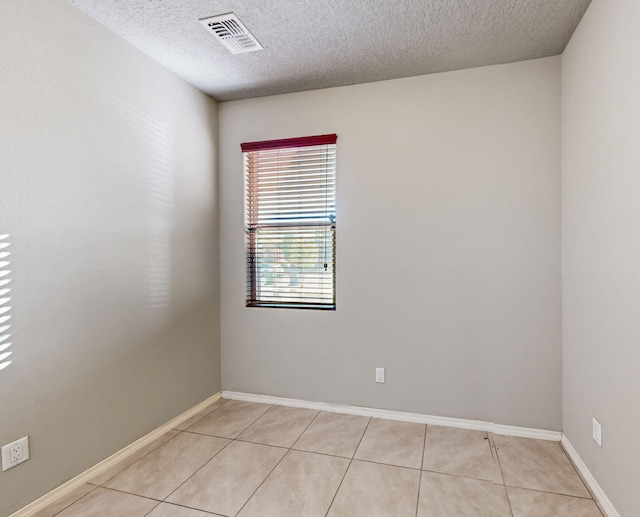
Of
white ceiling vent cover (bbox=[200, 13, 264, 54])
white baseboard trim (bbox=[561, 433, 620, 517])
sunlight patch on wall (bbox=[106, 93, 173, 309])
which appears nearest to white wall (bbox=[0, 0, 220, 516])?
sunlight patch on wall (bbox=[106, 93, 173, 309])

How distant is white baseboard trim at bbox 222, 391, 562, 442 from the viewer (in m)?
2.68

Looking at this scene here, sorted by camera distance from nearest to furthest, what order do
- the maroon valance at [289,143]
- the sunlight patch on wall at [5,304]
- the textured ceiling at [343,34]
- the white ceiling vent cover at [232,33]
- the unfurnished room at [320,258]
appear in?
the sunlight patch on wall at [5,304] → the unfurnished room at [320,258] → the textured ceiling at [343,34] → the white ceiling vent cover at [232,33] → the maroon valance at [289,143]

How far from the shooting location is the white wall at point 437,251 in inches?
105

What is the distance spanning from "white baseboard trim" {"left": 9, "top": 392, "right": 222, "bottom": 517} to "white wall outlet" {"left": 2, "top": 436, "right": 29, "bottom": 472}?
24 centimetres

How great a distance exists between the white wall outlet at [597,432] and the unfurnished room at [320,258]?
15mm

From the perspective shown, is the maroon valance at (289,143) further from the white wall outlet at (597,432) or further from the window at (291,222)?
the white wall outlet at (597,432)

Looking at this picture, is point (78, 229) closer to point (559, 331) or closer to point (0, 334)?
point (0, 334)

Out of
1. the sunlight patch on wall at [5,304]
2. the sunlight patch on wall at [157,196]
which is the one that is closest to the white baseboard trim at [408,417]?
the sunlight patch on wall at [157,196]

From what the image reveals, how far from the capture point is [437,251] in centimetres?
288

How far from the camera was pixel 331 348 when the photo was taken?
10.4 ft

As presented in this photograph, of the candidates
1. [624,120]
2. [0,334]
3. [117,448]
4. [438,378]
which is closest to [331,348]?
[438,378]

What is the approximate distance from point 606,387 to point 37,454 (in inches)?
114

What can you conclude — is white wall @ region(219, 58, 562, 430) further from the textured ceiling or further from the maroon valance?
the textured ceiling

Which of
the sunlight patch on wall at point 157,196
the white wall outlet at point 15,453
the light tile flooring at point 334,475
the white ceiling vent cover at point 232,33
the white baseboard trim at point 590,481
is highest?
the white ceiling vent cover at point 232,33
